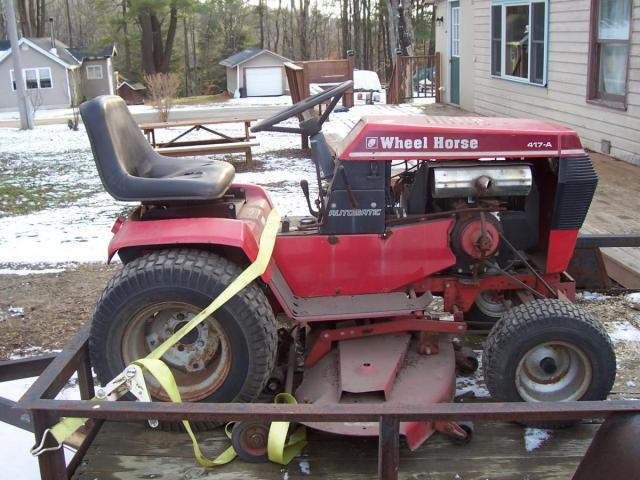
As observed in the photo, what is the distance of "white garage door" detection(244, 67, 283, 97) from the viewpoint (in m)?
33.8

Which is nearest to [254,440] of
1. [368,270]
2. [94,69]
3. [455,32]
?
[368,270]

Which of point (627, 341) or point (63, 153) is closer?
point (627, 341)

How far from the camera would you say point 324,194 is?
133 inches

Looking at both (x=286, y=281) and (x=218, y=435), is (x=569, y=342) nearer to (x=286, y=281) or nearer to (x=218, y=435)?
(x=286, y=281)

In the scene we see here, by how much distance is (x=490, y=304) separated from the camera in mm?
3807

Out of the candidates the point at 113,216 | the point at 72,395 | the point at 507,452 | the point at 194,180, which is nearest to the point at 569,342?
the point at 507,452

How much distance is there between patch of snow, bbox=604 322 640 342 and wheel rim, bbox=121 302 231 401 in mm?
2191

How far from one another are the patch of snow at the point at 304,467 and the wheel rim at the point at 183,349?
0.47m

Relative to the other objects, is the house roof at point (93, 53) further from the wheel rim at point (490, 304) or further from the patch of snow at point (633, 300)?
the wheel rim at point (490, 304)

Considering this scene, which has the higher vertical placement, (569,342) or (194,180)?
(194,180)

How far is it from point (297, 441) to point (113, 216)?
5.56 metres

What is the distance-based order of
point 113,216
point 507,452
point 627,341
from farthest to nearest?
point 113,216, point 627,341, point 507,452

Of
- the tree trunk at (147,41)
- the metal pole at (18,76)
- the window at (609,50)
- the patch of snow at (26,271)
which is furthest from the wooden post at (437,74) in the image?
the tree trunk at (147,41)

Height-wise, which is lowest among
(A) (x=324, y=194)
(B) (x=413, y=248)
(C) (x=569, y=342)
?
(C) (x=569, y=342)
